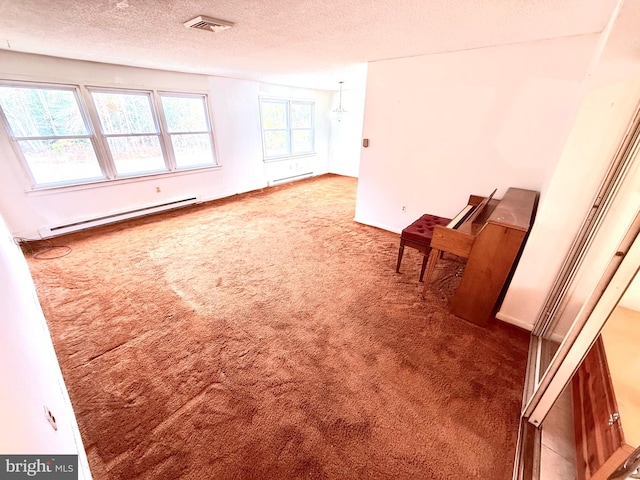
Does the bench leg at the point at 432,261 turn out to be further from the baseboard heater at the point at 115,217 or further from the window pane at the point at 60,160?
the window pane at the point at 60,160

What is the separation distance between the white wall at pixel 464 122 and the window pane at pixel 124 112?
3.38 metres

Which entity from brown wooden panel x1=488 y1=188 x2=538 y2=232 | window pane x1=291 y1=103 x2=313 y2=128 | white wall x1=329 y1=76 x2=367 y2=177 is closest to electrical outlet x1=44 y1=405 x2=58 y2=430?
brown wooden panel x1=488 y1=188 x2=538 y2=232

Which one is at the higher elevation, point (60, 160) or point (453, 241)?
point (60, 160)

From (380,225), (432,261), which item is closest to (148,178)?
(380,225)

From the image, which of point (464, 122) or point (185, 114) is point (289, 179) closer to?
point (185, 114)

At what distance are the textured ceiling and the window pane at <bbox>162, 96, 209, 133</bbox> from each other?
1.22 meters

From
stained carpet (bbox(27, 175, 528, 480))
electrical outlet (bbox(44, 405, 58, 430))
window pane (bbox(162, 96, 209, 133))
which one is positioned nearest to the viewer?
electrical outlet (bbox(44, 405, 58, 430))

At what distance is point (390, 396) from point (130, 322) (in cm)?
208

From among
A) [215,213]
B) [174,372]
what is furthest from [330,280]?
[215,213]

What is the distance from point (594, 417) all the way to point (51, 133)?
5.60 meters

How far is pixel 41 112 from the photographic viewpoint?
3.20 m

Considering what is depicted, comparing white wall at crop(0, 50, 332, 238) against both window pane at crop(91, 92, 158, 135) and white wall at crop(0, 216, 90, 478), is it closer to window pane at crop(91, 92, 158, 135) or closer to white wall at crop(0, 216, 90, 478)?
window pane at crop(91, 92, 158, 135)

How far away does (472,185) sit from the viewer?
2955mm

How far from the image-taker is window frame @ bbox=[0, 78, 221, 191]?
3.12 metres
